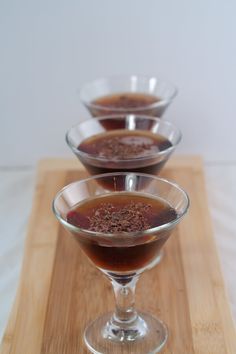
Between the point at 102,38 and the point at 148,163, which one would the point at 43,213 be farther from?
the point at 102,38

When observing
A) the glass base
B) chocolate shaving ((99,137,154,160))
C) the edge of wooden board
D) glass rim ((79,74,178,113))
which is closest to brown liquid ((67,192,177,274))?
the glass base

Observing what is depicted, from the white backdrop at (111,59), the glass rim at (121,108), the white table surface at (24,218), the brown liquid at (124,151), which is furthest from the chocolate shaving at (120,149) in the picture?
the white backdrop at (111,59)

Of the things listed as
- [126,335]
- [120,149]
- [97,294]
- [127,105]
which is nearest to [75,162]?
[127,105]

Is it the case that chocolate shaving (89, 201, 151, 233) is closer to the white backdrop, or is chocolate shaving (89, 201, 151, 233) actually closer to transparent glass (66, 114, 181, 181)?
transparent glass (66, 114, 181, 181)

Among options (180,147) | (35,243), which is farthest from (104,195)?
(180,147)

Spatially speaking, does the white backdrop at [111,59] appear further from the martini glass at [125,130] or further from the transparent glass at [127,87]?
the martini glass at [125,130]

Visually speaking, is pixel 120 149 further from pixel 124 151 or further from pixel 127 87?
pixel 127 87
